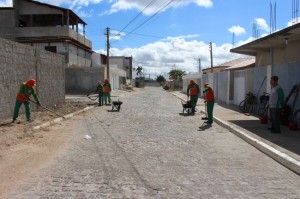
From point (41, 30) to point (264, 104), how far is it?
3721cm

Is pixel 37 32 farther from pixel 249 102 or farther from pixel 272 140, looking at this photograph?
pixel 272 140

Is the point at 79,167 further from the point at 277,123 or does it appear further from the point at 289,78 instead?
the point at 289,78

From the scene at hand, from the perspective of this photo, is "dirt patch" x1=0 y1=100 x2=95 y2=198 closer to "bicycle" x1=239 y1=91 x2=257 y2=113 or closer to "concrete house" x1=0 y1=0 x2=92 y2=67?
"bicycle" x1=239 y1=91 x2=257 y2=113

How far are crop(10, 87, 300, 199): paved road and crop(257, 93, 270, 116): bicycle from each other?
4.60m

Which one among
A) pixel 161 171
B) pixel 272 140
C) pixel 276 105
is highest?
pixel 276 105

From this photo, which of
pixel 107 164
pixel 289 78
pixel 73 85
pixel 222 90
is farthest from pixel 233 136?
pixel 73 85

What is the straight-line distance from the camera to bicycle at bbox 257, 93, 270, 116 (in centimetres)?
1569

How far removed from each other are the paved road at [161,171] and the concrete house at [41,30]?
37197 millimetres

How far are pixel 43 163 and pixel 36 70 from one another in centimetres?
1128

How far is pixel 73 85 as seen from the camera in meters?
44.2

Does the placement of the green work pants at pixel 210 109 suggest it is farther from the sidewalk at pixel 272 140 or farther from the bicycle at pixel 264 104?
the bicycle at pixel 264 104

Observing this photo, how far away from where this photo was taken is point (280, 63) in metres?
17.2

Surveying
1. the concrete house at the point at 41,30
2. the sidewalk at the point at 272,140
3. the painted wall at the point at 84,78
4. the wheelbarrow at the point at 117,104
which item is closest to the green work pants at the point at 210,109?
the sidewalk at the point at 272,140

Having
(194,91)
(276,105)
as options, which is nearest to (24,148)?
(276,105)
